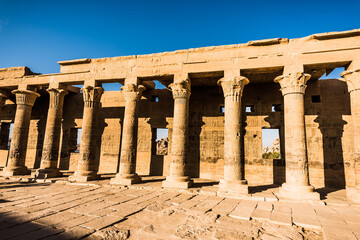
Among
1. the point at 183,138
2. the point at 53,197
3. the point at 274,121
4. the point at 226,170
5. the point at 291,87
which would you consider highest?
the point at 291,87

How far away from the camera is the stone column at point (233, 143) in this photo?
26.9 feet

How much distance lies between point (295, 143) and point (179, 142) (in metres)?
4.65

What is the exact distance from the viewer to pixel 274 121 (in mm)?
11477

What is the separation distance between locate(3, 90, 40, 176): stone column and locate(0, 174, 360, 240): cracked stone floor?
193 inches

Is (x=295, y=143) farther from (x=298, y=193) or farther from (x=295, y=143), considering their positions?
(x=298, y=193)

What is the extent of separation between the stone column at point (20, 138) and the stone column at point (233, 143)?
36.8 feet

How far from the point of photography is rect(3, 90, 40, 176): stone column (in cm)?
1166

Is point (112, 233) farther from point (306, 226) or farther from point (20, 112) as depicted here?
point (20, 112)

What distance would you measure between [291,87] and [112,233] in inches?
315

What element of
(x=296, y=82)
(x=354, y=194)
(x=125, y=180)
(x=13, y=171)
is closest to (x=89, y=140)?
(x=125, y=180)

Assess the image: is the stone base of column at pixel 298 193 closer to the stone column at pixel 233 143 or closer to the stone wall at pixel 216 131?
the stone column at pixel 233 143

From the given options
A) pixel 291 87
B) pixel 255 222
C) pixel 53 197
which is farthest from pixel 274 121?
pixel 53 197

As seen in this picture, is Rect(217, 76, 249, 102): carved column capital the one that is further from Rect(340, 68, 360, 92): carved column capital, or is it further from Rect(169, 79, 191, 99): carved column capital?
Rect(340, 68, 360, 92): carved column capital

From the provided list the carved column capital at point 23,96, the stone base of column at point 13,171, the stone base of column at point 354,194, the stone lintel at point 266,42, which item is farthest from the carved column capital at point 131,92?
the stone base of column at point 354,194
